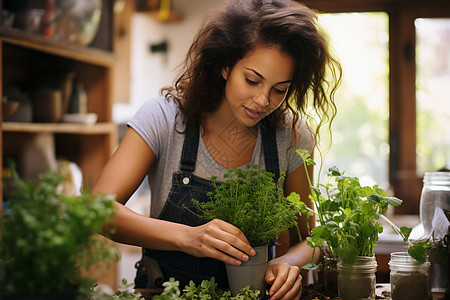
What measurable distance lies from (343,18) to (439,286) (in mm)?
3057

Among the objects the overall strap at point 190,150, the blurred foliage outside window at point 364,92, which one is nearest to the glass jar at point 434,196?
the overall strap at point 190,150

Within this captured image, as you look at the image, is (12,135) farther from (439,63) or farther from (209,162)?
(439,63)

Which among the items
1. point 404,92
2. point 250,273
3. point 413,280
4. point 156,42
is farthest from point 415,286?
point 156,42

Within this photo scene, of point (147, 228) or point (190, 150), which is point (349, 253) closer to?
point (147, 228)

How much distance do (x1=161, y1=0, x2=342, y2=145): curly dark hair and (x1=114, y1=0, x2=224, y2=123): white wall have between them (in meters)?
2.51

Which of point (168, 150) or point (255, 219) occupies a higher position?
point (168, 150)

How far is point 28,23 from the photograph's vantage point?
237cm

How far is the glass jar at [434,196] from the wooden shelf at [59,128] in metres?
1.70

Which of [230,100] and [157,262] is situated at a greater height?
[230,100]

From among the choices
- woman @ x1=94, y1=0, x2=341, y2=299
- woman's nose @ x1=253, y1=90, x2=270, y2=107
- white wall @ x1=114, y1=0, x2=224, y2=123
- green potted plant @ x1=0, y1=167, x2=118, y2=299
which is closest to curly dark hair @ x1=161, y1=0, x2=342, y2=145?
woman @ x1=94, y1=0, x2=341, y2=299

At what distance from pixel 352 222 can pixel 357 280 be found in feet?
0.43

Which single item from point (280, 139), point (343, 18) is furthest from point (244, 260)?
point (343, 18)

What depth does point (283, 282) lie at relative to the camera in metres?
1.24

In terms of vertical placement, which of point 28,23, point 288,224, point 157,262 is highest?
point 28,23
